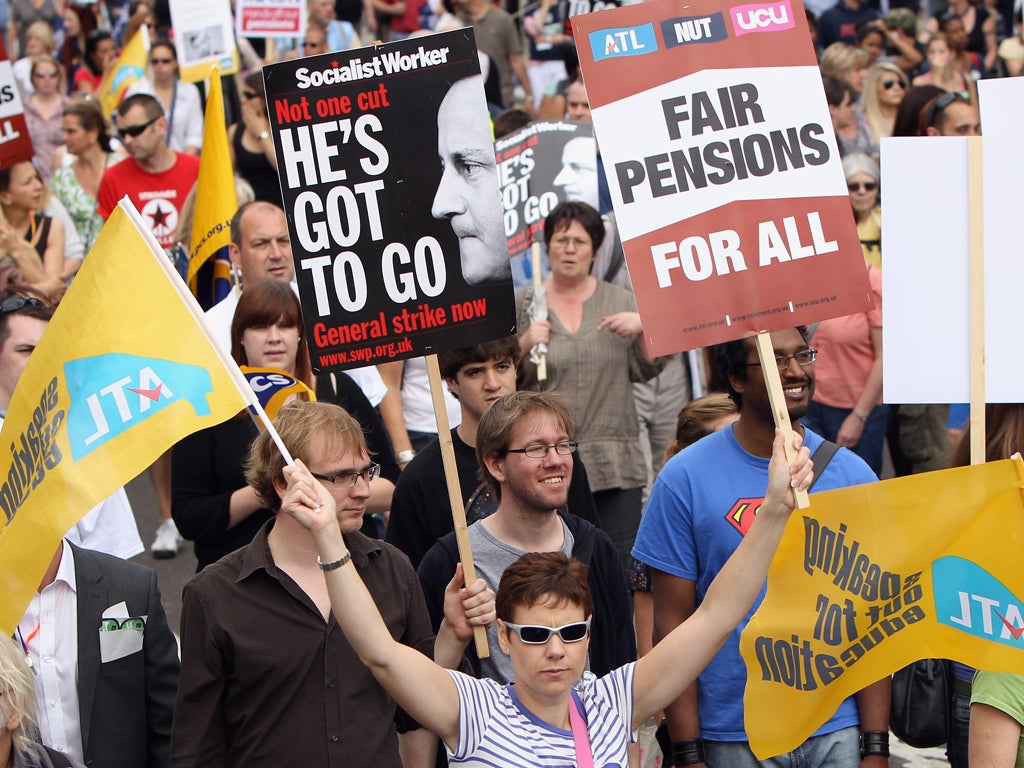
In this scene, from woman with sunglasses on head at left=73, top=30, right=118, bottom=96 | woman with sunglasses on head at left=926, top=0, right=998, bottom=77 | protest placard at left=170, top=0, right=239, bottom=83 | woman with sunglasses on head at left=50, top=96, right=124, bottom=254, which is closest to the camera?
woman with sunglasses on head at left=50, top=96, right=124, bottom=254

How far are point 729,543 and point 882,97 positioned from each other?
8449 millimetres

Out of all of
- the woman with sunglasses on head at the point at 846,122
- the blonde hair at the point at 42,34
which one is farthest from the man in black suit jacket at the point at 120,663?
the blonde hair at the point at 42,34

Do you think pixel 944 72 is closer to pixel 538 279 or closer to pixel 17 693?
pixel 538 279

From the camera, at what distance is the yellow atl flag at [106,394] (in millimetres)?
3816

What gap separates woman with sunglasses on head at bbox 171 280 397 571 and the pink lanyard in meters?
1.63

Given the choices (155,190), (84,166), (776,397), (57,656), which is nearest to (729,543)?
(776,397)

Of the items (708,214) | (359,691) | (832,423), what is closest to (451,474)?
(359,691)

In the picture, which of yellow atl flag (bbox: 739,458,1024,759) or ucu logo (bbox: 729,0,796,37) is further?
ucu logo (bbox: 729,0,796,37)

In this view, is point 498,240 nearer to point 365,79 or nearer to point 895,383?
point 365,79

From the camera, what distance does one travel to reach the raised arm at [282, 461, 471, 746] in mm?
3621

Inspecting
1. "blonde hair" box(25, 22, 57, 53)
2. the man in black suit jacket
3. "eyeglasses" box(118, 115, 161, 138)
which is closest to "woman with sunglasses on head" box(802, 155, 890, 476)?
"eyeglasses" box(118, 115, 161, 138)

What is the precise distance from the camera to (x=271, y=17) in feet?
43.4

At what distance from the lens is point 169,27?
18.4 m

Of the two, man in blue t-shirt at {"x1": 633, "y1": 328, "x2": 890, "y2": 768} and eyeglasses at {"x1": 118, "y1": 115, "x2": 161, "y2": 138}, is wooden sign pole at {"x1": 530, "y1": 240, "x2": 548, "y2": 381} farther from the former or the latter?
eyeglasses at {"x1": 118, "y1": 115, "x2": 161, "y2": 138}
